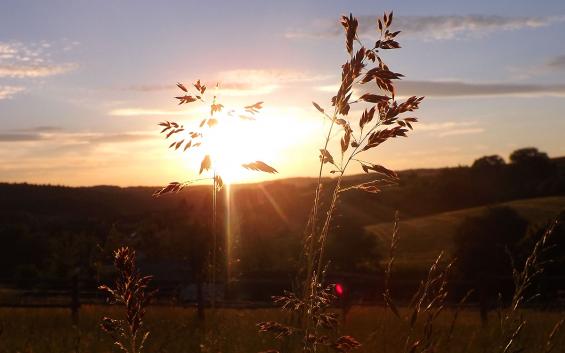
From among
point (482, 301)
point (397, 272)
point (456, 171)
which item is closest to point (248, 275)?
point (397, 272)

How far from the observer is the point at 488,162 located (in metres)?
110

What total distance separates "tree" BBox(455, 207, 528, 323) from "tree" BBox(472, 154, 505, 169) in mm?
57442

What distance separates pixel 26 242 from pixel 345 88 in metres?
77.6

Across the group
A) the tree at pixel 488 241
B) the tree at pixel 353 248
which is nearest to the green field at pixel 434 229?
the tree at pixel 353 248

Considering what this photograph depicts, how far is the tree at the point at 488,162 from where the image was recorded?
10775cm

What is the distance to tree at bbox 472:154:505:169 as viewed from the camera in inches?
4242

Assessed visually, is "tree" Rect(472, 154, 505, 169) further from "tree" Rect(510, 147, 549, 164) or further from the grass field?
the grass field

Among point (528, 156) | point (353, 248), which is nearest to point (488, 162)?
point (528, 156)

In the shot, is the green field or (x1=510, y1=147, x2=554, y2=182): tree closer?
the green field

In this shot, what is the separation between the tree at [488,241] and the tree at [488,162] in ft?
188

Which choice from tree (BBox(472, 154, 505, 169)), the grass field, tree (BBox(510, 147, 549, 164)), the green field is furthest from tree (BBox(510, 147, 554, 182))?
the grass field

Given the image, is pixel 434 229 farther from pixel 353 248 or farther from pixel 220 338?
pixel 220 338

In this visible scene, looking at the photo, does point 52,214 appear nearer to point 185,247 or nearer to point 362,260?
point 185,247

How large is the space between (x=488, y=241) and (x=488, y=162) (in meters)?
67.1
